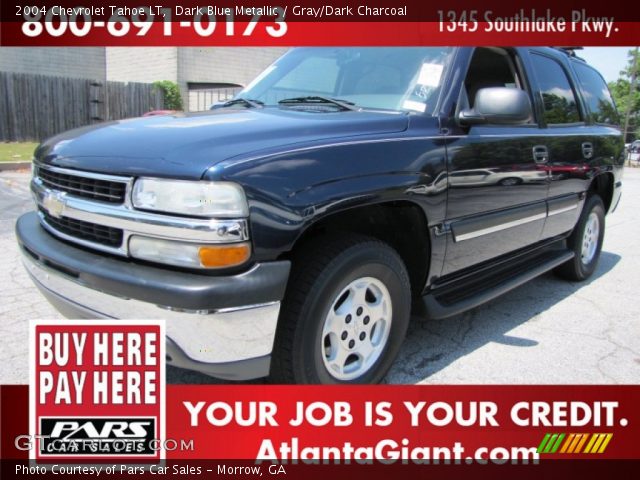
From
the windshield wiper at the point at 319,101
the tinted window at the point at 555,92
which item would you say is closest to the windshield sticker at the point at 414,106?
the windshield wiper at the point at 319,101

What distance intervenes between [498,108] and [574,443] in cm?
167

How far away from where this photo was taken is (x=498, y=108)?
2.87m

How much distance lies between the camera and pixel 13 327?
337cm

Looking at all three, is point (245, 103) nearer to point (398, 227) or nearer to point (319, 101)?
point (319, 101)

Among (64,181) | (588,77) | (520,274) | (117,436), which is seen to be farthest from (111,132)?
(588,77)

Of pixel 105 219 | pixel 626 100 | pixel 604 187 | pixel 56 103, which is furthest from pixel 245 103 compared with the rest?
pixel 626 100

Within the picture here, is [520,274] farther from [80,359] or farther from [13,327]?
[13,327]

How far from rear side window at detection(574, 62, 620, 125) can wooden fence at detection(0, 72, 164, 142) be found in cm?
1402

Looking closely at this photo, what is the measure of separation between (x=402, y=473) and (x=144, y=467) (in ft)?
3.40

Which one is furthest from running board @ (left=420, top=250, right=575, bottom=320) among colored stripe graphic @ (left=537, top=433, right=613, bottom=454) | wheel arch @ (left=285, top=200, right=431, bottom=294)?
colored stripe graphic @ (left=537, top=433, right=613, bottom=454)

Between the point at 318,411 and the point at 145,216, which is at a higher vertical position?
the point at 145,216

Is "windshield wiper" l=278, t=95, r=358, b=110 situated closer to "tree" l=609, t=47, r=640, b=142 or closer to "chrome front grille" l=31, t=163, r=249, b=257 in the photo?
"chrome front grille" l=31, t=163, r=249, b=257

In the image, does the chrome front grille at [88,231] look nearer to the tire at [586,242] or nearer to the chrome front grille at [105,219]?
the chrome front grille at [105,219]

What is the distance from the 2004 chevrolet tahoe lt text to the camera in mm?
1994
